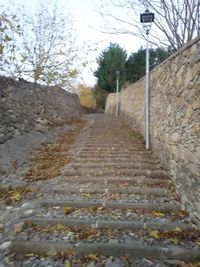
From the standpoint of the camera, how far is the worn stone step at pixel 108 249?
2.86 metres

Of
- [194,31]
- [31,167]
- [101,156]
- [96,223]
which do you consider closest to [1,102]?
[31,167]

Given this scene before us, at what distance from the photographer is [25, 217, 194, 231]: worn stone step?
3.34 meters

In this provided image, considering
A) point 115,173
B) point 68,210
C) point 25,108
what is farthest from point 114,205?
point 25,108

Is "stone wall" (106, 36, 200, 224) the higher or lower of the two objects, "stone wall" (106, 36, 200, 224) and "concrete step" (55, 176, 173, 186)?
the higher

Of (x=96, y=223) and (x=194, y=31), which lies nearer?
(x=96, y=223)

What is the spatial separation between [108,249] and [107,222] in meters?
0.51

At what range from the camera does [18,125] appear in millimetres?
7145

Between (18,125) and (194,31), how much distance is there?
765 centimetres

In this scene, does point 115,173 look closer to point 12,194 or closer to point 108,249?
point 12,194

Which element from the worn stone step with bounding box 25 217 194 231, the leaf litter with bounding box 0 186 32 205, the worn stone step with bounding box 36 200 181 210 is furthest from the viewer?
the leaf litter with bounding box 0 186 32 205

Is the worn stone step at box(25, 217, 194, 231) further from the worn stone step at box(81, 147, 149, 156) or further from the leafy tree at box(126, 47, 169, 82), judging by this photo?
the leafy tree at box(126, 47, 169, 82)

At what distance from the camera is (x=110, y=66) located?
2358 centimetres

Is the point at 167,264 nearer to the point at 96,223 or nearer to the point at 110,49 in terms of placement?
the point at 96,223

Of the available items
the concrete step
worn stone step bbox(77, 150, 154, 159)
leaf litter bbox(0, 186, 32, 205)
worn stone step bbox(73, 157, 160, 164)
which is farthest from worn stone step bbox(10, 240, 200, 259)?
worn stone step bbox(77, 150, 154, 159)
